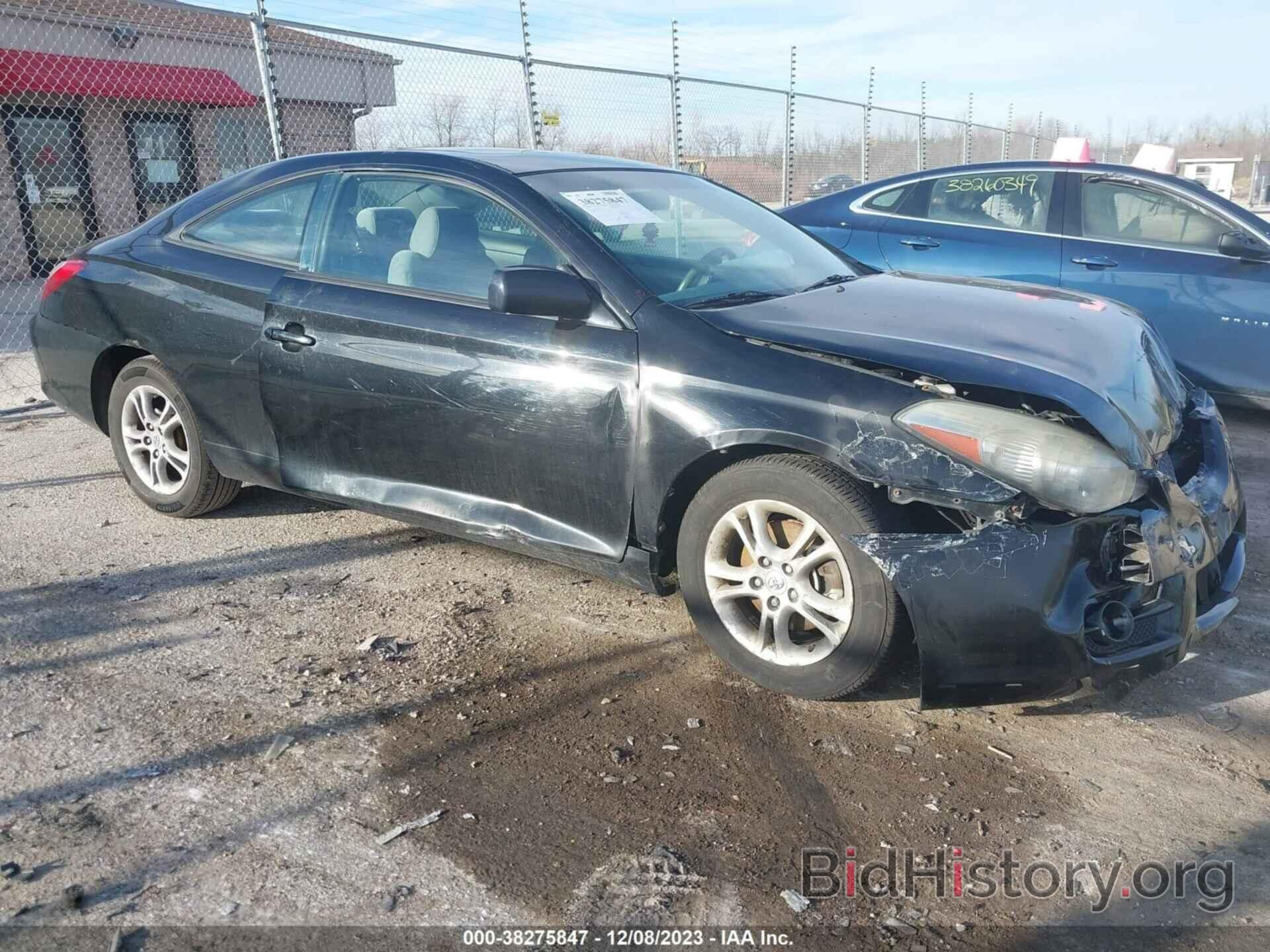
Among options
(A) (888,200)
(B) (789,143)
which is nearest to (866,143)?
(B) (789,143)

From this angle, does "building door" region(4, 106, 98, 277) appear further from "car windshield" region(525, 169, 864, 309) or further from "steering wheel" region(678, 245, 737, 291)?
"steering wheel" region(678, 245, 737, 291)

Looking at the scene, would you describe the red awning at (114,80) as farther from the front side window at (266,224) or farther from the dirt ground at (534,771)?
the dirt ground at (534,771)

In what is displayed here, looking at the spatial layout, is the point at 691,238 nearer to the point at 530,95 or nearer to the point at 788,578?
the point at 788,578

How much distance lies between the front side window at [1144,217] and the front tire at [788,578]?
4321 mm

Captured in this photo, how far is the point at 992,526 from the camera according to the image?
2729 millimetres

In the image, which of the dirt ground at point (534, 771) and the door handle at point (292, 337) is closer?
the dirt ground at point (534, 771)

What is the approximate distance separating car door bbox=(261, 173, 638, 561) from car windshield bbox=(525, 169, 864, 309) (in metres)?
0.24

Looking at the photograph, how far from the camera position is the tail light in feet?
15.8

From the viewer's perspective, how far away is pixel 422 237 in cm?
386

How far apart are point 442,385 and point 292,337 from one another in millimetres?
745

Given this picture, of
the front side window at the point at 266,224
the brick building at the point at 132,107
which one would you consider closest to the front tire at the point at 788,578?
the front side window at the point at 266,224

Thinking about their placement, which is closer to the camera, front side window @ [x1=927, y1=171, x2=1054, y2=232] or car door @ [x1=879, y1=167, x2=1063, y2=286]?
car door @ [x1=879, y1=167, x2=1063, y2=286]

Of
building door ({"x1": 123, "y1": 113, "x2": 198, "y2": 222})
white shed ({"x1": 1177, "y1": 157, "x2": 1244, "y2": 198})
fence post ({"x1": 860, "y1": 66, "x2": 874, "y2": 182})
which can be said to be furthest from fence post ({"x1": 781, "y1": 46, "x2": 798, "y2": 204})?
white shed ({"x1": 1177, "y1": 157, "x2": 1244, "y2": 198})

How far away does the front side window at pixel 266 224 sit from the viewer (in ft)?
13.6
